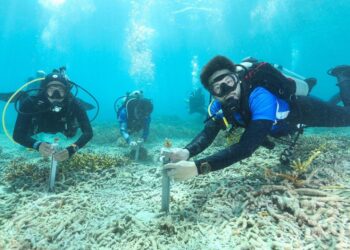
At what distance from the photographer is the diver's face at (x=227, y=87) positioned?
448 cm

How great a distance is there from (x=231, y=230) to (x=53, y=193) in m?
3.76

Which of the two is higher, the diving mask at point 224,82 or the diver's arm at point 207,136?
the diving mask at point 224,82

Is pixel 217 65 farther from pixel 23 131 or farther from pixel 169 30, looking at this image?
pixel 169 30

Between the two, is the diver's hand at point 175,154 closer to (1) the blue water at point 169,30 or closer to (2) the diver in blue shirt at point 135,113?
(2) the diver in blue shirt at point 135,113

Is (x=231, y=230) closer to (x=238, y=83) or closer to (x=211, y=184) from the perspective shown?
(x=211, y=184)

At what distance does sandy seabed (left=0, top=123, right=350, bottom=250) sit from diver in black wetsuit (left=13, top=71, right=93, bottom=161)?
113cm

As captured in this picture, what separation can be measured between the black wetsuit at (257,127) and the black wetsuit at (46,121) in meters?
3.05

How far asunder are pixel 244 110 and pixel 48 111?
187 inches

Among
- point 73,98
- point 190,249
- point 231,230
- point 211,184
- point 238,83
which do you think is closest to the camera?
point 190,249

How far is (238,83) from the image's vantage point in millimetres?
4551

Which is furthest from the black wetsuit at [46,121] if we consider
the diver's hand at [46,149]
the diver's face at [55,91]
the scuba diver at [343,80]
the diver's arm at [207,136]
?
the scuba diver at [343,80]

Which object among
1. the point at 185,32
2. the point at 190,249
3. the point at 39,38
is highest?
the point at 39,38

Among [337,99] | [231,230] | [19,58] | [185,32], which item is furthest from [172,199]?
[19,58]

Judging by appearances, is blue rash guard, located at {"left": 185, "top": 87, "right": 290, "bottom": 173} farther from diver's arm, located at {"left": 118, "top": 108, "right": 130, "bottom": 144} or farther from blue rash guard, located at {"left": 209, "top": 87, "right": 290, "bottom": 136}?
diver's arm, located at {"left": 118, "top": 108, "right": 130, "bottom": 144}
